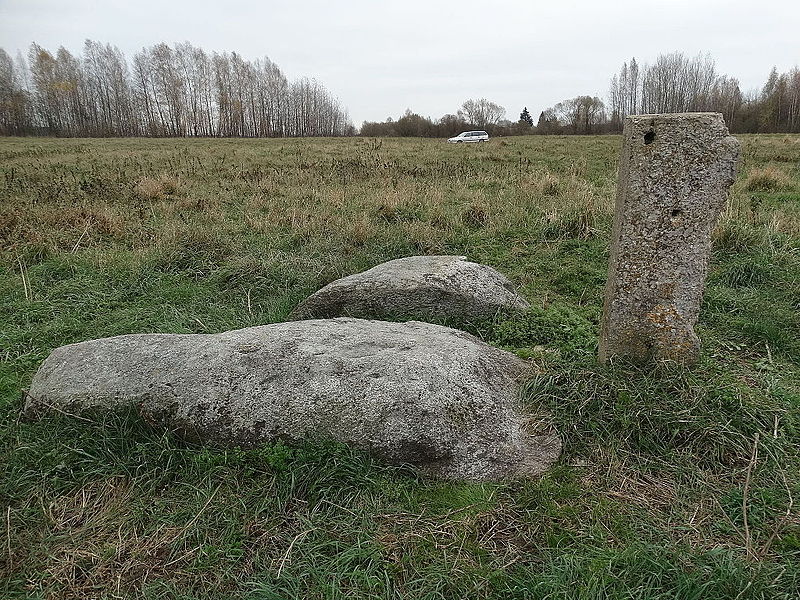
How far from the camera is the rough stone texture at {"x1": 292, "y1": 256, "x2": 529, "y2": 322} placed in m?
4.75

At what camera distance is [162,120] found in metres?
65.6

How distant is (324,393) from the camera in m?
2.93

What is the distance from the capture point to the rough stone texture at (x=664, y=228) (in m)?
3.05

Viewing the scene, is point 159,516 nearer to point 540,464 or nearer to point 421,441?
point 421,441

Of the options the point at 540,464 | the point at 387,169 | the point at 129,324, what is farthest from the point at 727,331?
the point at 387,169

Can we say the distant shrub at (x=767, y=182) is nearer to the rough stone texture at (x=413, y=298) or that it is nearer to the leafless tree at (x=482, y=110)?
the rough stone texture at (x=413, y=298)

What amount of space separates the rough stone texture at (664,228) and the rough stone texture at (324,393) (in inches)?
33.2

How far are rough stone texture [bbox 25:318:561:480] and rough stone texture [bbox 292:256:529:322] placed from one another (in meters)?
1.20

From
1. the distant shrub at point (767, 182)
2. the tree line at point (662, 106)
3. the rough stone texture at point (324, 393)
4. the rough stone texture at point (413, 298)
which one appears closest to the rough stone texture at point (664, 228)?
the rough stone texture at point (324, 393)

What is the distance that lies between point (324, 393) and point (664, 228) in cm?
222

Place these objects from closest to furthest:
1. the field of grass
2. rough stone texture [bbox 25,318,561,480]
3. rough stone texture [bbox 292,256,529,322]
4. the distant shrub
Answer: the field of grass → rough stone texture [bbox 25,318,561,480] → rough stone texture [bbox 292,256,529,322] → the distant shrub

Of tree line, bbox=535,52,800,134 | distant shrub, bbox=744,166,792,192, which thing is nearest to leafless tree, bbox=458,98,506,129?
tree line, bbox=535,52,800,134

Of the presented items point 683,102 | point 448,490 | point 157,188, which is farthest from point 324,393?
point 683,102

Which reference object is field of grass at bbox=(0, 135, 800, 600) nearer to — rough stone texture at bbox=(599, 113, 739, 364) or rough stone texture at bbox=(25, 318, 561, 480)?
rough stone texture at bbox=(25, 318, 561, 480)
